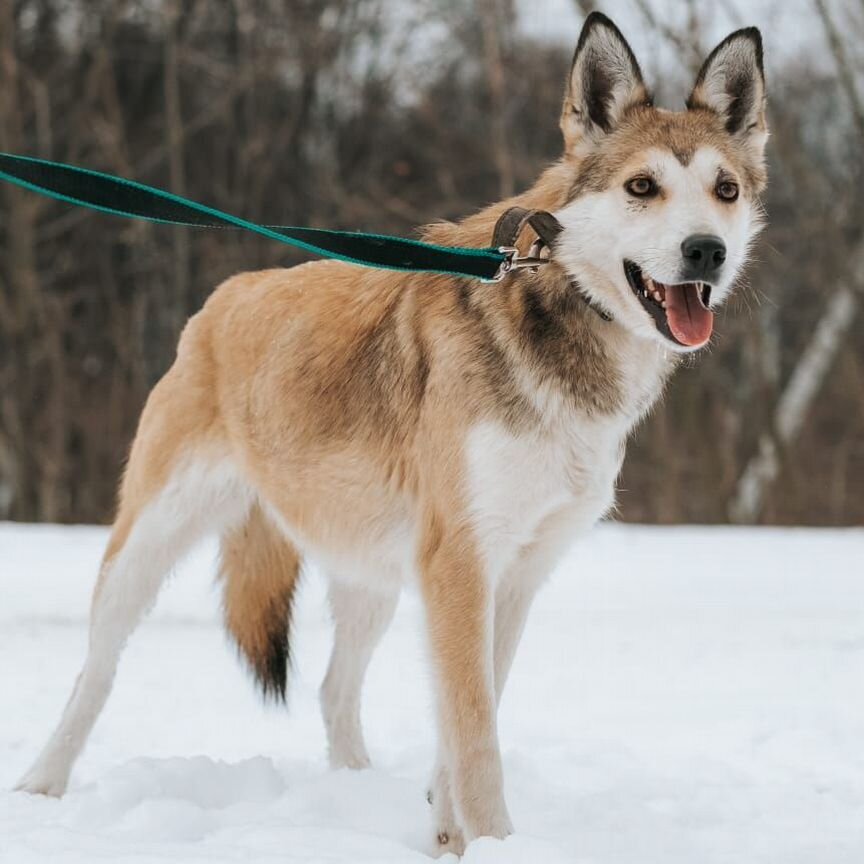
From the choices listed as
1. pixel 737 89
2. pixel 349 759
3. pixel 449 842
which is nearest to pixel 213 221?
pixel 737 89

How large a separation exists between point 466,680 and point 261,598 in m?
1.30

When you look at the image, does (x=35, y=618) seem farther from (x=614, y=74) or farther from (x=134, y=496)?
(x=614, y=74)

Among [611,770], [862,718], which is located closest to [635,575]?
[862,718]

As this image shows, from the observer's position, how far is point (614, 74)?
3.21m

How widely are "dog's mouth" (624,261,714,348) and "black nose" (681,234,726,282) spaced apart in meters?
0.08

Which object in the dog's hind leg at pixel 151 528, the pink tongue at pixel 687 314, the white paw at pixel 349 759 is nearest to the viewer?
the pink tongue at pixel 687 314

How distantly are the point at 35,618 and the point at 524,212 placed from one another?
14.8 ft

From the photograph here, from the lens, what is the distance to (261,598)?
4.18m

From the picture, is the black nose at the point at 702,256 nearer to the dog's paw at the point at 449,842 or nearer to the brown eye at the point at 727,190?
the brown eye at the point at 727,190

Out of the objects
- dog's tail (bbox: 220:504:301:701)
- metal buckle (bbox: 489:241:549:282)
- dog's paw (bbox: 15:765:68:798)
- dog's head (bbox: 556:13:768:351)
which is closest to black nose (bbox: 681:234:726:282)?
dog's head (bbox: 556:13:768:351)

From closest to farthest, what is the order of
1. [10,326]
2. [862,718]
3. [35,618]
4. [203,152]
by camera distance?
A: [862,718] < [35,618] < [10,326] < [203,152]

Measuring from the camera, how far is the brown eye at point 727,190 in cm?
307

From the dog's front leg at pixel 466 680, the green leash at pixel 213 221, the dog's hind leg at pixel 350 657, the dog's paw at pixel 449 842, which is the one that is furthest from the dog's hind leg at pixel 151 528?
the dog's paw at pixel 449 842

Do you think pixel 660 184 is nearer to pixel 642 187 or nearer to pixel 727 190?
pixel 642 187
